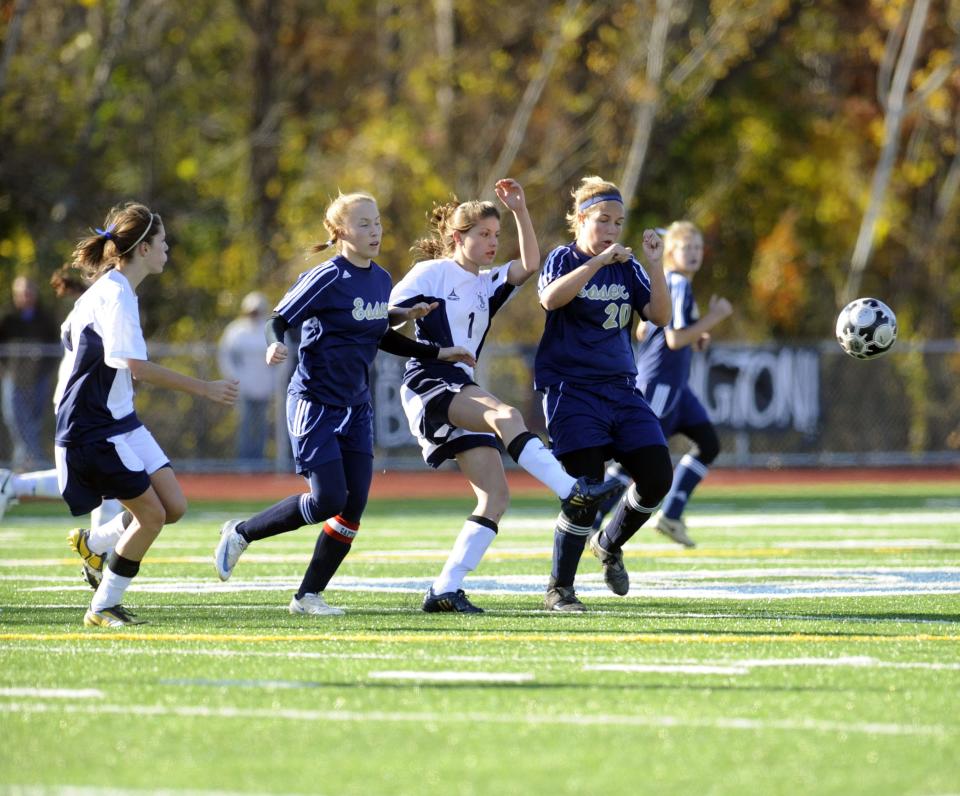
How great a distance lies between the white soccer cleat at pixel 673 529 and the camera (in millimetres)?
12320

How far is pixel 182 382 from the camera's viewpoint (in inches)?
298

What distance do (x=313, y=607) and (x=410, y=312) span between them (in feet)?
4.66

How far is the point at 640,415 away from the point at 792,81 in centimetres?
2544

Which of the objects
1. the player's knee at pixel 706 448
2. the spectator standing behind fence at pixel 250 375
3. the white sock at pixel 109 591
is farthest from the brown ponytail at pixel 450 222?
the spectator standing behind fence at pixel 250 375

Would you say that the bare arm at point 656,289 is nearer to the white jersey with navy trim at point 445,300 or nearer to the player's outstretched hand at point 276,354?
the white jersey with navy trim at point 445,300

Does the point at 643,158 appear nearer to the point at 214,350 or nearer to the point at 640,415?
the point at 214,350

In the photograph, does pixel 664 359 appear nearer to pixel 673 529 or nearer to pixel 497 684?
pixel 673 529

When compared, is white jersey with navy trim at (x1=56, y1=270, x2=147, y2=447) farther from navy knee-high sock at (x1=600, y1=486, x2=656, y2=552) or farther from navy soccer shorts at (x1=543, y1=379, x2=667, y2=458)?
navy knee-high sock at (x1=600, y1=486, x2=656, y2=552)

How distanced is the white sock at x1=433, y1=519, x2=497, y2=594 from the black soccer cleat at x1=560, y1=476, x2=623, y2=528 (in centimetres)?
40

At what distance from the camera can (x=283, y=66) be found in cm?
3497

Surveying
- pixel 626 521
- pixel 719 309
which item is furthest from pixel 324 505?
pixel 719 309

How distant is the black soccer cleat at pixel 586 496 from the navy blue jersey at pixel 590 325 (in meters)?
0.59

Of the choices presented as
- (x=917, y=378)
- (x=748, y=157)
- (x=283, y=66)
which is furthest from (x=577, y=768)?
(x=283, y=66)

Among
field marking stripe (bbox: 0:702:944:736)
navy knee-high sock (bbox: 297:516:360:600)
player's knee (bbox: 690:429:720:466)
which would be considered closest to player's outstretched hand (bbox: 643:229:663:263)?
navy knee-high sock (bbox: 297:516:360:600)
